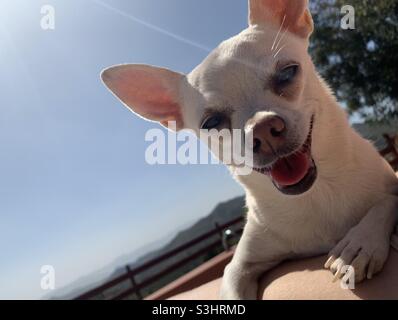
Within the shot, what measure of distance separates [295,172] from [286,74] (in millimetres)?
485

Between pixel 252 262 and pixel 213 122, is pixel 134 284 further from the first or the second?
pixel 213 122

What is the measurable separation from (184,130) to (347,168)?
947 mm

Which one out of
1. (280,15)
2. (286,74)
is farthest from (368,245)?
(280,15)

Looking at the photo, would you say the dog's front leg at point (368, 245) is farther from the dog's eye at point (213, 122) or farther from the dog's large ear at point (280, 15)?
the dog's large ear at point (280, 15)

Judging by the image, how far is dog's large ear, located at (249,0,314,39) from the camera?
8.14ft

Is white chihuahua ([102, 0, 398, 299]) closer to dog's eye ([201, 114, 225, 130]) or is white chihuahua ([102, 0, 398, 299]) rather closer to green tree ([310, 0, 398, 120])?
dog's eye ([201, 114, 225, 130])

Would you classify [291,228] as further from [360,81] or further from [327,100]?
[360,81]

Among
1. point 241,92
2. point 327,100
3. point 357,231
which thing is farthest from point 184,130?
point 357,231

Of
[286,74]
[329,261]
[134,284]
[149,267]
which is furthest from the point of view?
[149,267]

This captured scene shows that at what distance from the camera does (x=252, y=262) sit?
2.26 metres

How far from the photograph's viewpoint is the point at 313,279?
180cm

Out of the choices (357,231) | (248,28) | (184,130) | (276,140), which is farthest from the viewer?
(184,130)

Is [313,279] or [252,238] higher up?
[252,238]

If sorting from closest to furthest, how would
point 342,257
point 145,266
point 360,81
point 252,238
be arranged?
point 342,257, point 252,238, point 145,266, point 360,81
